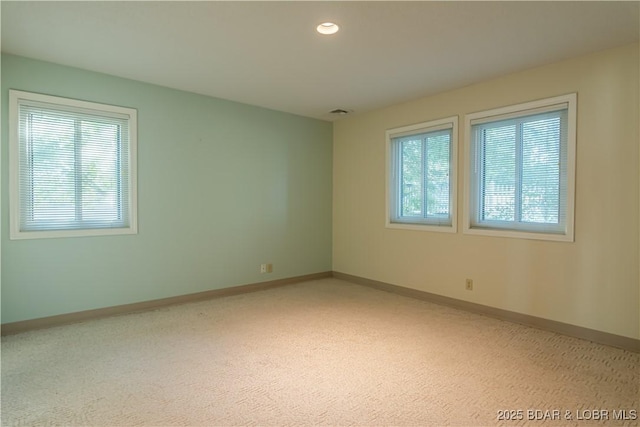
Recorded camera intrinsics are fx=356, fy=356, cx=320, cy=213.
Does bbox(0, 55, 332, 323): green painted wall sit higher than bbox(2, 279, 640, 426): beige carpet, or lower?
higher

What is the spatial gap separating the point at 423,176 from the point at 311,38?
2.41 meters

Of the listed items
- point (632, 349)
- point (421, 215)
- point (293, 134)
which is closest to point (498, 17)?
point (421, 215)

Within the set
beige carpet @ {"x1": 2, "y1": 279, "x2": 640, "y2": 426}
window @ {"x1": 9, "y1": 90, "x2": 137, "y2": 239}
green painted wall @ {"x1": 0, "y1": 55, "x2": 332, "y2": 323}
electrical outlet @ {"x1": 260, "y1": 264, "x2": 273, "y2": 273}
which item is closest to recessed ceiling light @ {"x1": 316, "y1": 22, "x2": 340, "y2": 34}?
green painted wall @ {"x1": 0, "y1": 55, "x2": 332, "y2": 323}

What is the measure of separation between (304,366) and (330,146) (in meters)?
3.80

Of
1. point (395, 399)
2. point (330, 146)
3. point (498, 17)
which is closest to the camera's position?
point (395, 399)

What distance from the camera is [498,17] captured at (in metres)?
2.47

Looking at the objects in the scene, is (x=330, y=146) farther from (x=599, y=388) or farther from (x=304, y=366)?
(x=599, y=388)

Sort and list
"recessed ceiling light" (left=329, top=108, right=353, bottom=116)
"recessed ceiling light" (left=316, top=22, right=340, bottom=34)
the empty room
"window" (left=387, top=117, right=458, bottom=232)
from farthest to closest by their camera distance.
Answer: "recessed ceiling light" (left=329, top=108, right=353, bottom=116) → "window" (left=387, top=117, right=458, bottom=232) → "recessed ceiling light" (left=316, top=22, right=340, bottom=34) → the empty room

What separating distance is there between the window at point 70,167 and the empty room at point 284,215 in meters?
0.02

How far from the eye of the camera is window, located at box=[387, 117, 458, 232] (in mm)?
4219

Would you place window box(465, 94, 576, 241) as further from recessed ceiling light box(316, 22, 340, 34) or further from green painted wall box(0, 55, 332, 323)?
green painted wall box(0, 55, 332, 323)

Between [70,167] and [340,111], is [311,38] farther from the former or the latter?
[70,167]

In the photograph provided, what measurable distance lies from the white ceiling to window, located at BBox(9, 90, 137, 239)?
0.48 metres

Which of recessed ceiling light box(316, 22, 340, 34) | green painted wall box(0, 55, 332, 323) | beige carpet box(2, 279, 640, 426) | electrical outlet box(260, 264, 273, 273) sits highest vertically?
recessed ceiling light box(316, 22, 340, 34)
